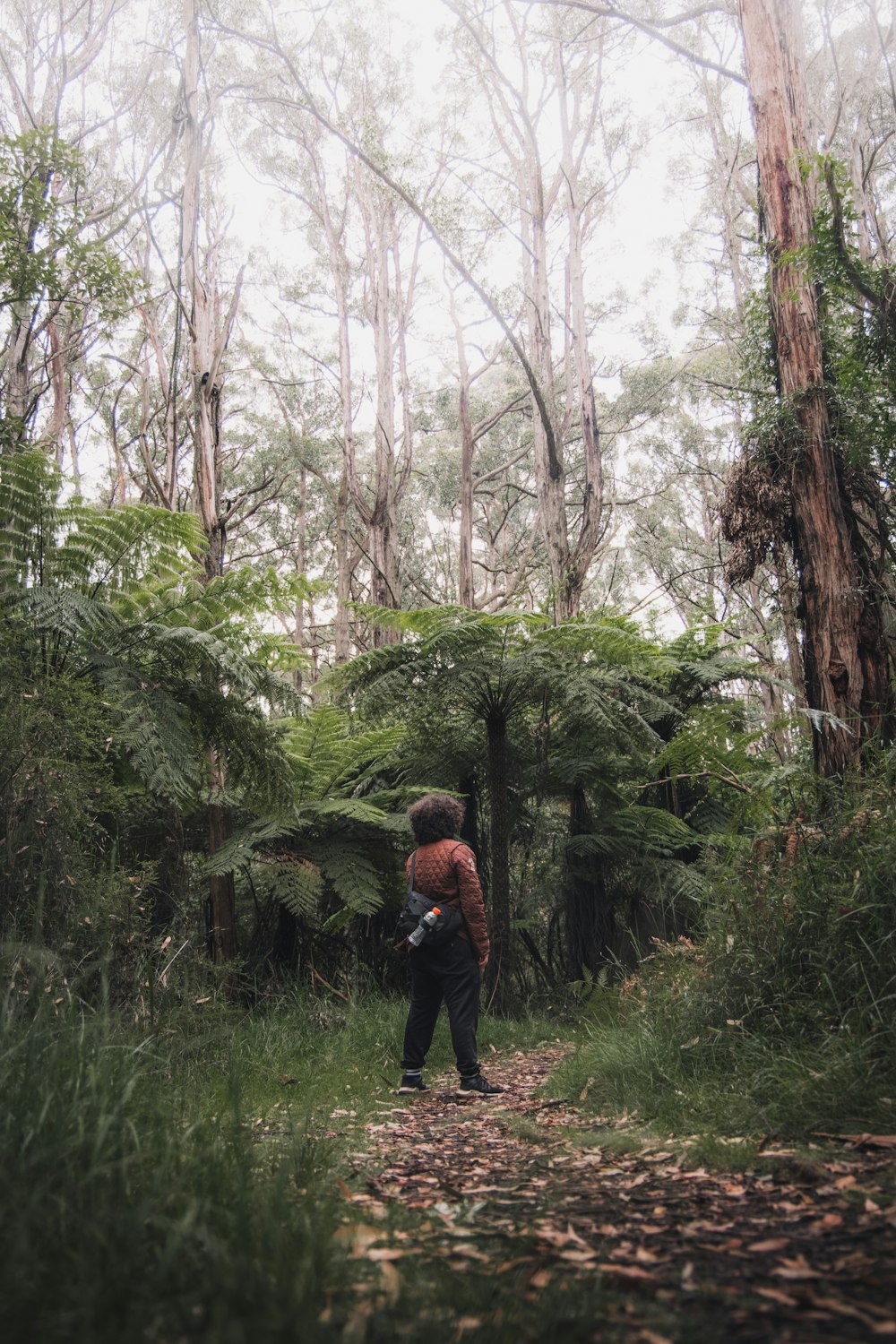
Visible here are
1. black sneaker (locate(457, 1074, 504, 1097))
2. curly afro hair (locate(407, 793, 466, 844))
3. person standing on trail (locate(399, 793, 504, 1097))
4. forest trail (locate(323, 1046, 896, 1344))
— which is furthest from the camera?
curly afro hair (locate(407, 793, 466, 844))

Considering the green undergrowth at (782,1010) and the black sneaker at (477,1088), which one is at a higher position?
the green undergrowth at (782,1010)

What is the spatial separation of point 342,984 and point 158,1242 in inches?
237

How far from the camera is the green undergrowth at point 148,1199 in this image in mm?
1501

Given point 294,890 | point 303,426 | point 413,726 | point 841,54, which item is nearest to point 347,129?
point 303,426

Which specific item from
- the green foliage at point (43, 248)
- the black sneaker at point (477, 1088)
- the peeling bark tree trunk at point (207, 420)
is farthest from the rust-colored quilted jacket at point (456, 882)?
the green foliage at point (43, 248)

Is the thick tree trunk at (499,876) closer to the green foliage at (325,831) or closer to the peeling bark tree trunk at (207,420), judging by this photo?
the green foliage at (325,831)

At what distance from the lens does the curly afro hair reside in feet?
17.5

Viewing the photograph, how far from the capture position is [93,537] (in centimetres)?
626

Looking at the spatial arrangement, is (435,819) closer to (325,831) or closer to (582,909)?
(325,831)

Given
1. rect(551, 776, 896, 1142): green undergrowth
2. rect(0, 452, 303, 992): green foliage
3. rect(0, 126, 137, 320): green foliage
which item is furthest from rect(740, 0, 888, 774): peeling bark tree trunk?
rect(0, 126, 137, 320): green foliage

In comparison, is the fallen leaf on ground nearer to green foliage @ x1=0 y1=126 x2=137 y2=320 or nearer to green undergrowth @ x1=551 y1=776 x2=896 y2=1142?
green undergrowth @ x1=551 y1=776 x2=896 y2=1142

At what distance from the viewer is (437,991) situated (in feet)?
16.8

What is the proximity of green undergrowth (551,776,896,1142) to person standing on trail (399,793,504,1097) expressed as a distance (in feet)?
1.97

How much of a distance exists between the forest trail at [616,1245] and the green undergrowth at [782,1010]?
1.05 ft
